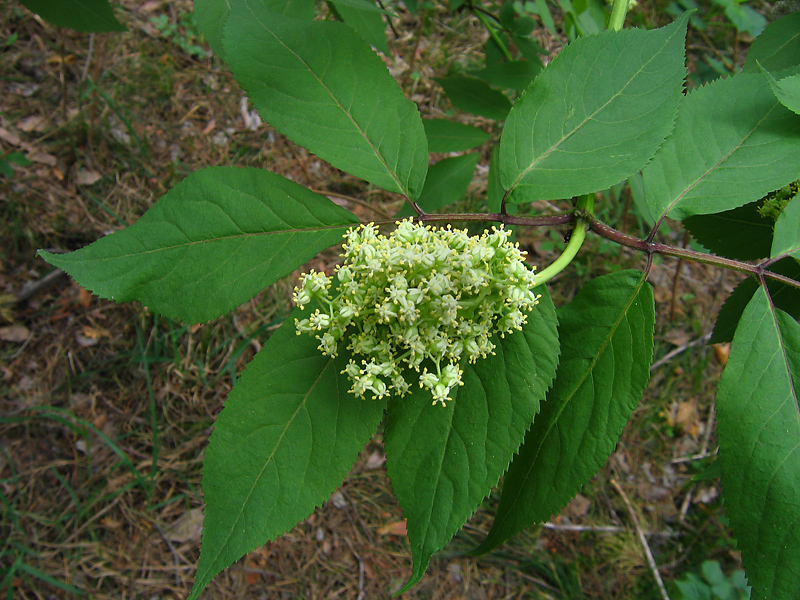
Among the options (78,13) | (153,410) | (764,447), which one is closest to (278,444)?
(764,447)

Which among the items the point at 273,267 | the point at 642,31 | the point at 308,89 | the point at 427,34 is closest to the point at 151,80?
the point at 427,34

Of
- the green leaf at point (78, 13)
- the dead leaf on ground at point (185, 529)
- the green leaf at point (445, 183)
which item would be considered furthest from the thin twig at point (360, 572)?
the green leaf at point (78, 13)

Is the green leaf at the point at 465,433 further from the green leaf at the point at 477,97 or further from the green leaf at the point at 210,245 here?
the green leaf at the point at 477,97

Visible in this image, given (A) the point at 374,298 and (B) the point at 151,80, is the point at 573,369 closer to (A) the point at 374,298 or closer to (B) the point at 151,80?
(A) the point at 374,298

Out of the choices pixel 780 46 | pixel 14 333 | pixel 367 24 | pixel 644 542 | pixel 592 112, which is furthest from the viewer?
pixel 644 542

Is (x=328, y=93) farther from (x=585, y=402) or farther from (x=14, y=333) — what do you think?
(x=14, y=333)

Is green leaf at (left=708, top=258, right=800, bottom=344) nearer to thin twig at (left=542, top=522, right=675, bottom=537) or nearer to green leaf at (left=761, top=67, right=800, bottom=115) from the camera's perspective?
green leaf at (left=761, top=67, right=800, bottom=115)
